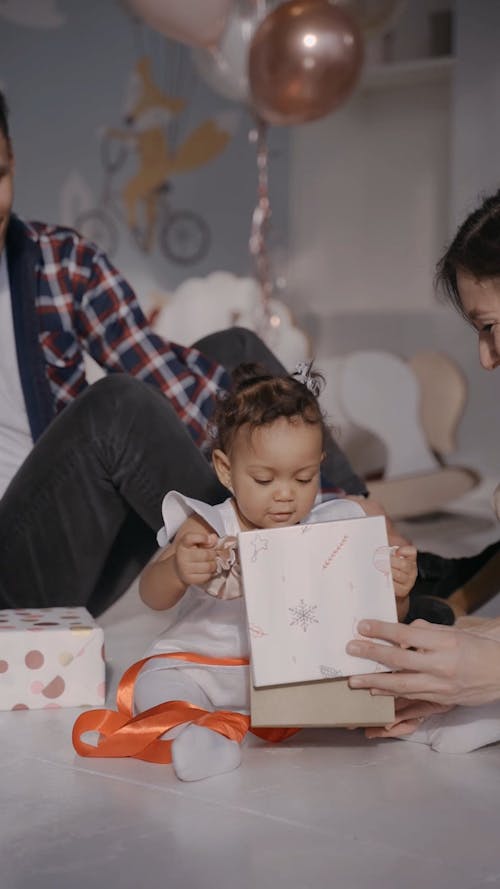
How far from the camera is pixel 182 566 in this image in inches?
55.1

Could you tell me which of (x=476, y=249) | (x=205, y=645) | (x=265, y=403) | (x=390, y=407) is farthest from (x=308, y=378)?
(x=390, y=407)

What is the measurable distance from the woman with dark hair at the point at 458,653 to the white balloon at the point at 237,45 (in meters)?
2.38

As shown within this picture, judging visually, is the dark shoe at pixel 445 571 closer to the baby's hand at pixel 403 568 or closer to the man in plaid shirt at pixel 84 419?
the man in plaid shirt at pixel 84 419

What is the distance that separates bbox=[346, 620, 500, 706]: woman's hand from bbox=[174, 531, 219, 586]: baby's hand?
→ 214mm

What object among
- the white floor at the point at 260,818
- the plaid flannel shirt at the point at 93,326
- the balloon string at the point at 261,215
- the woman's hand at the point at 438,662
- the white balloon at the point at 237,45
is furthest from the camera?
the balloon string at the point at 261,215

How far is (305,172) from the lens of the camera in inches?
208

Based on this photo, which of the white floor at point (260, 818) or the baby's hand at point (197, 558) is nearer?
the white floor at point (260, 818)

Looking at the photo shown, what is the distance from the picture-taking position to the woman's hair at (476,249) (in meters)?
1.40

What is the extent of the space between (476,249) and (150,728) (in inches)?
28.0

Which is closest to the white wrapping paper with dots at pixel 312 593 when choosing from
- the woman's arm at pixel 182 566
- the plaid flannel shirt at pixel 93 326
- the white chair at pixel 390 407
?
the woman's arm at pixel 182 566

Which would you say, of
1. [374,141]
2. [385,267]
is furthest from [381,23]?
[385,267]

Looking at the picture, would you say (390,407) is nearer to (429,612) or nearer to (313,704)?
(429,612)

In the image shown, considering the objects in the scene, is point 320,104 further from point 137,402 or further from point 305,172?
point 137,402

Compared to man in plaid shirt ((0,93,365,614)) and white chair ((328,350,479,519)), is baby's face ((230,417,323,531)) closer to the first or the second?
man in plaid shirt ((0,93,365,614))
